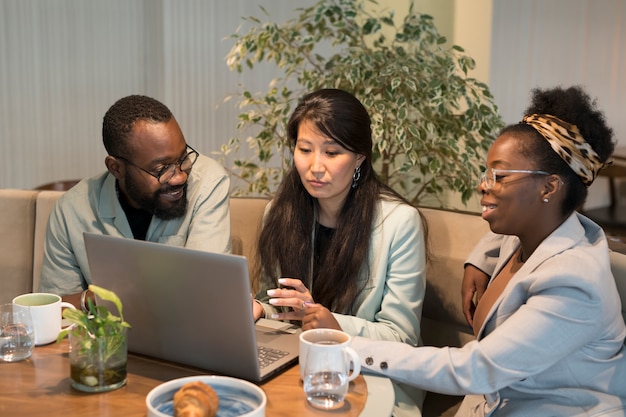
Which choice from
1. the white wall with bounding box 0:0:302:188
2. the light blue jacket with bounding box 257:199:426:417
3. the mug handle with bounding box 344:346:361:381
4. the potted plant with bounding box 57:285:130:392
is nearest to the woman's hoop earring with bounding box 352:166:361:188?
the light blue jacket with bounding box 257:199:426:417

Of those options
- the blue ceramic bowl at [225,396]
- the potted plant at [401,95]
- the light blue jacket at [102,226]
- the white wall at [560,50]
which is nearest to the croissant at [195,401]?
the blue ceramic bowl at [225,396]

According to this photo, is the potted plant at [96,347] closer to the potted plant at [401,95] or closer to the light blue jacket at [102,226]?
the light blue jacket at [102,226]

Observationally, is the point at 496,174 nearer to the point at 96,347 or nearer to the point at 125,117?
the point at 96,347

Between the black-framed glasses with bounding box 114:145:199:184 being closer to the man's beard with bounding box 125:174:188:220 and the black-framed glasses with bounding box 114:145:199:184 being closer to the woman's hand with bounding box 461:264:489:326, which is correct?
the man's beard with bounding box 125:174:188:220

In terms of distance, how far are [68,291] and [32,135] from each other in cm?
223

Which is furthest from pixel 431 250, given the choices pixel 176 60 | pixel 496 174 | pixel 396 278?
pixel 176 60

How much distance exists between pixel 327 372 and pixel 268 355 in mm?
247

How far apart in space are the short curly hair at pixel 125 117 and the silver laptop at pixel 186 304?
686 mm

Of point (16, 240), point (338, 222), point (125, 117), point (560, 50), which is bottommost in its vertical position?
point (16, 240)

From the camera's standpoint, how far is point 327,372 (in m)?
1.40

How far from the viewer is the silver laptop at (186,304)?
1.43m

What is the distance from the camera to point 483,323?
69.5 inches

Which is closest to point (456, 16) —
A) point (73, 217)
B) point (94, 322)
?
point (73, 217)

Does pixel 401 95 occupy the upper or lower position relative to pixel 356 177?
upper
